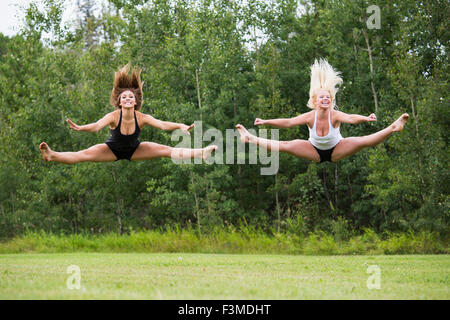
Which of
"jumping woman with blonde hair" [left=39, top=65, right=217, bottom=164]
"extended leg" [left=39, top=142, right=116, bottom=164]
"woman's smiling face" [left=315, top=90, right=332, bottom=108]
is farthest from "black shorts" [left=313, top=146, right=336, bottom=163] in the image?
"extended leg" [left=39, top=142, right=116, bottom=164]

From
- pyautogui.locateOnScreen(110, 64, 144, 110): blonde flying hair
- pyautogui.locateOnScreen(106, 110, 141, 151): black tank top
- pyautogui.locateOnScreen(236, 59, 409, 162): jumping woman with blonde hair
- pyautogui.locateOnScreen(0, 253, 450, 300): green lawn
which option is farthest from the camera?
pyautogui.locateOnScreen(110, 64, 144, 110): blonde flying hair

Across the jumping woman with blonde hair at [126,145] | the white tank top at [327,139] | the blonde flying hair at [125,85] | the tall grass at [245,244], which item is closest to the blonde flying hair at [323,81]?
the white tank top at [327,139]

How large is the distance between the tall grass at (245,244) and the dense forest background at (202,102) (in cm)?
188

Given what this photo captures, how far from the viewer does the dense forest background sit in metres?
22.1

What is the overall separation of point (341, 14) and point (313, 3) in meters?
4.46

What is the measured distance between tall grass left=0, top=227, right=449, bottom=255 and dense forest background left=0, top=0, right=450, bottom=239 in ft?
6.17

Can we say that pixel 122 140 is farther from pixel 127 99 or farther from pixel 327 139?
pixel 327 139

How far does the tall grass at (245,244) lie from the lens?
16.7 meters

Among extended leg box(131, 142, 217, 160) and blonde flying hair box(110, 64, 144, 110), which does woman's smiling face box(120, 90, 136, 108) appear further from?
extended leg box(131, 142, 217, 160)

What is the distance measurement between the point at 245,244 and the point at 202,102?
7.10m

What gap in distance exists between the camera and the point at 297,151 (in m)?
8.81

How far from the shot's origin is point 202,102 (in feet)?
74.3

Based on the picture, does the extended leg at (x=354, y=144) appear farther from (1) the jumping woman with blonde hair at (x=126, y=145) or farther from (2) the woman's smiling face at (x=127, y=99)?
(2) the woman's smiling face at (x=127, y=99)

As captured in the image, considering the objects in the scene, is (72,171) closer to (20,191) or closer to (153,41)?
(20,191)
